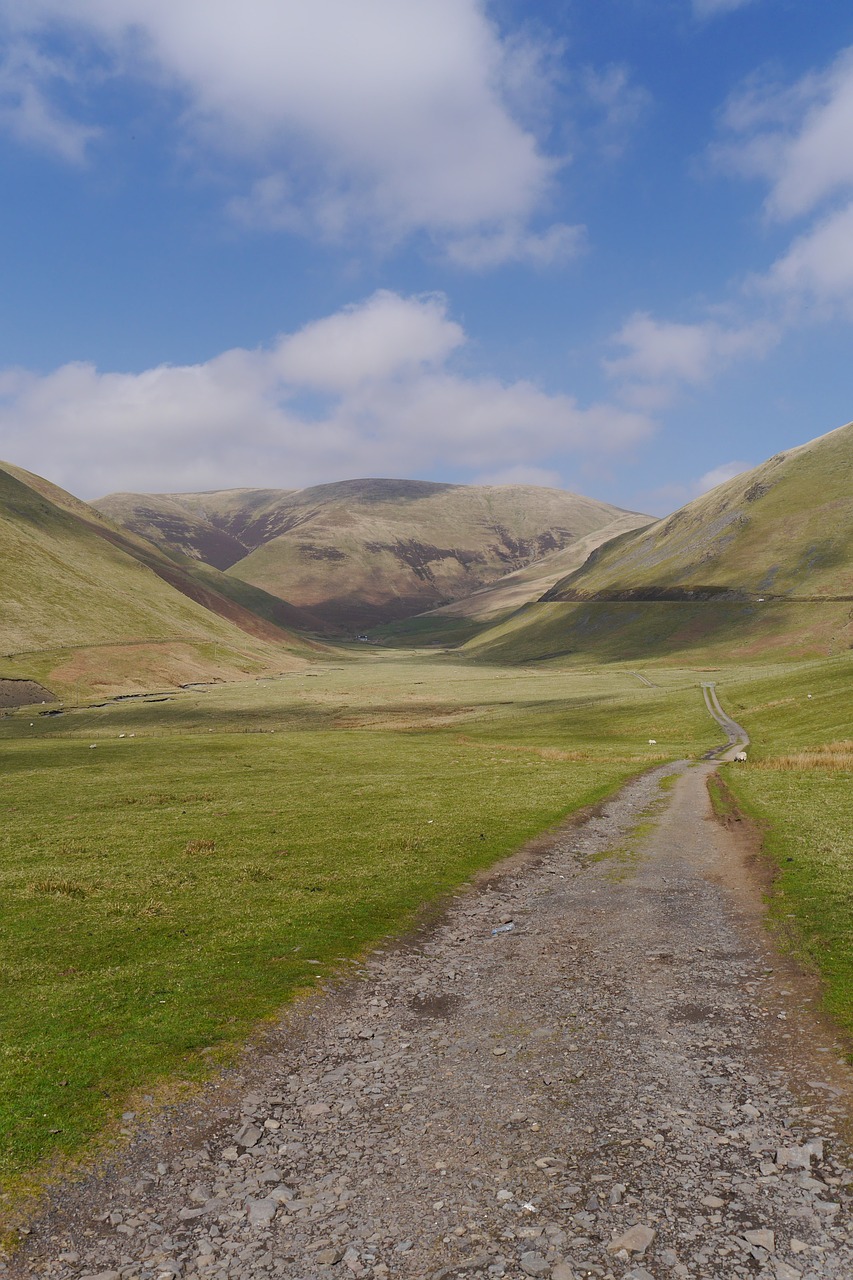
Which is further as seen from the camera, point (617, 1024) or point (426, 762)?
point (426, 762)

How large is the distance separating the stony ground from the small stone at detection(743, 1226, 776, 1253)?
0.09 feet

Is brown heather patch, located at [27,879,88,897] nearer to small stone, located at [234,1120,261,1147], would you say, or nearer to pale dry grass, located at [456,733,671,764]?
small stone, located at [234,1120,261,1147]

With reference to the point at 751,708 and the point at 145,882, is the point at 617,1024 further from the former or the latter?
the point at 751,708

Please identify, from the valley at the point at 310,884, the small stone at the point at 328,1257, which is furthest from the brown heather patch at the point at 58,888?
the small stone at the point at 328,1257

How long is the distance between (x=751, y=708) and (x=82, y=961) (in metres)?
82.9

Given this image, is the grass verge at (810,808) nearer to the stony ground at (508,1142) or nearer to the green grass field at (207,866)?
the stony ground at (508,1142)

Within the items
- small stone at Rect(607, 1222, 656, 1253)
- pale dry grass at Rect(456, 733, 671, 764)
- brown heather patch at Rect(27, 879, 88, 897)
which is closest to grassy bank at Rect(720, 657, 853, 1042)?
small stone at Rect(607, 1222, 656, 1253)

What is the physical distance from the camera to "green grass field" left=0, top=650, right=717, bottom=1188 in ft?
47.9

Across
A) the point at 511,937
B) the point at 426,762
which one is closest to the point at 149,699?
the point at 426,762

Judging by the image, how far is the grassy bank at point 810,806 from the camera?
1933cm

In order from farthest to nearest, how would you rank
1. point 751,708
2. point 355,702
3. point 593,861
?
point 355,702, point 751,708, point 593,861

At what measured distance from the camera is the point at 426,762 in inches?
2418

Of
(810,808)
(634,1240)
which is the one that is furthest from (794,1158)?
(810,808)

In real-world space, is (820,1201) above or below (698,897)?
above
